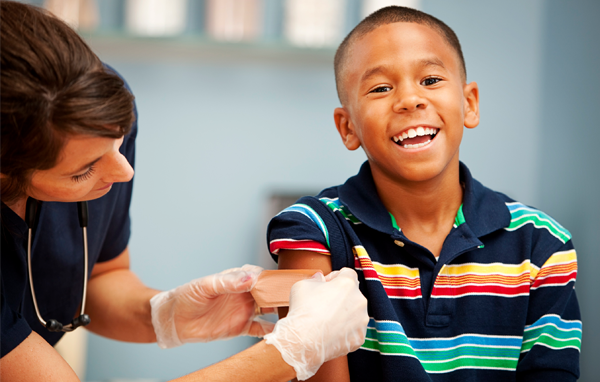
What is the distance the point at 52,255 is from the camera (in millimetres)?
1140

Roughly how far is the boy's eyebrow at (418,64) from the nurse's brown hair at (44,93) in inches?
19.2

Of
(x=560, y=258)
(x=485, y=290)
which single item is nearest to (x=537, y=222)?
(x=560, y=258)

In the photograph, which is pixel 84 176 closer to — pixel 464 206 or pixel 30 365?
pixel 30 365

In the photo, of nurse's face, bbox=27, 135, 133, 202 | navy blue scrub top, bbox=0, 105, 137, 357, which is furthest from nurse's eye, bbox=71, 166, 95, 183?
navy blue scrub top, bbox=0, 105, 137, 357

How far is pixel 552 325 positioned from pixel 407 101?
501 mm

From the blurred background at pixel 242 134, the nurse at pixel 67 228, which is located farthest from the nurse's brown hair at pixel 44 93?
the blurred background at pixel 242 134

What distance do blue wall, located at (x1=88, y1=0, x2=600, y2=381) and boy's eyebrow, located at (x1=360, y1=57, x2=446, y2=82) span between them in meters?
1.40

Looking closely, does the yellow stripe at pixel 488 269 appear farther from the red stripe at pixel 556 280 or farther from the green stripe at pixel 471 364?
the green stripe at pixel 471 364

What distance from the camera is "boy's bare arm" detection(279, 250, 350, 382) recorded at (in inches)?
39.1

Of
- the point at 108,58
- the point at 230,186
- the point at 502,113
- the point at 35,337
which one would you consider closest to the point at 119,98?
the point at 35,337

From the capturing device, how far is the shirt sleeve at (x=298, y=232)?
1.01 meters

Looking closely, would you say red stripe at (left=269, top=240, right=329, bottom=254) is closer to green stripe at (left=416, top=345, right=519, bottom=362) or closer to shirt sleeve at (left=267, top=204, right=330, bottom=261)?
shirt sleeve at (left=267, top=204, right=330, bottom=261)

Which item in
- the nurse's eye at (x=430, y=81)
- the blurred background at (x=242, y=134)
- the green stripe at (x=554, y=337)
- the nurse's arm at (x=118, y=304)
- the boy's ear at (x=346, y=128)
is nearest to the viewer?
the green stripe at (x=554, y=337)

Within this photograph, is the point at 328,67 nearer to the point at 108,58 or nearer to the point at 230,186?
the point at 230,186
